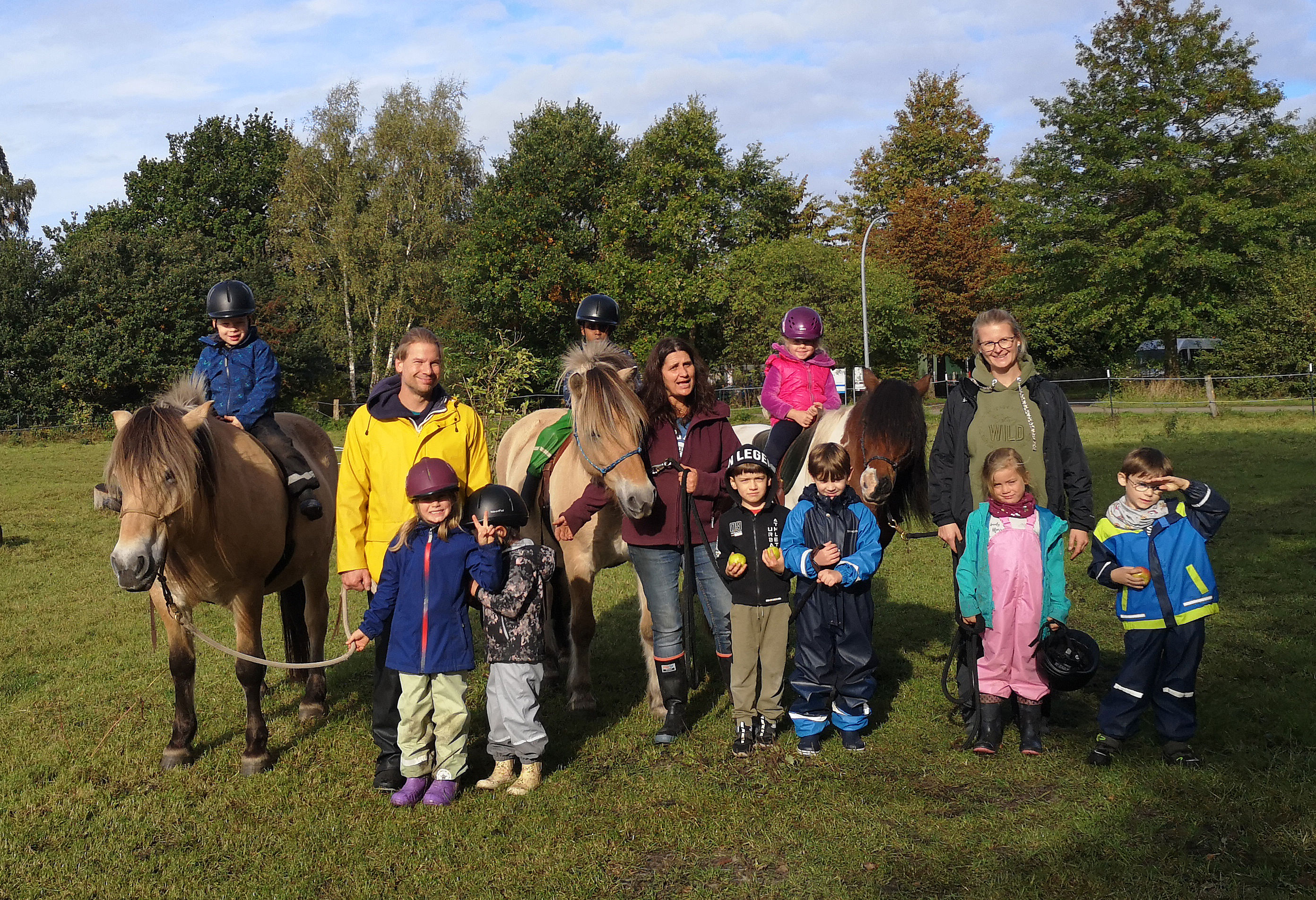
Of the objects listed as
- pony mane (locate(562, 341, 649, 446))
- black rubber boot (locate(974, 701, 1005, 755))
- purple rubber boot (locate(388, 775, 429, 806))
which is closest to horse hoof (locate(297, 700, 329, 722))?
purple rubber boot (locate(388, 775, 429, 806))

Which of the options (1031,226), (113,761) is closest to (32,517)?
(113,761)

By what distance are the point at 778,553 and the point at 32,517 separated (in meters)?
14.4

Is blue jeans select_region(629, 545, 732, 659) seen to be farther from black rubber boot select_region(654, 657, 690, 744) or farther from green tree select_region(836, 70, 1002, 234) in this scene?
green tree select_region(836, 70, 1002, 234)

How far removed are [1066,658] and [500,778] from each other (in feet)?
9.12

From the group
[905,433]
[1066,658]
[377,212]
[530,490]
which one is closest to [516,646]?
[530,490]

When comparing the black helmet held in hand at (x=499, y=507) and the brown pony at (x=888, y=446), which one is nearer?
the black helmet held in hand at (x=499, y=507)

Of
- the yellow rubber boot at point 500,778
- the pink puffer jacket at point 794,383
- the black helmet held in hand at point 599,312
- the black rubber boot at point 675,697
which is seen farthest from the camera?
the pink puffer jacket at point 794,383

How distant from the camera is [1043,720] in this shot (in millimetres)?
5055

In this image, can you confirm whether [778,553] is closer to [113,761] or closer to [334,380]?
[113,761]

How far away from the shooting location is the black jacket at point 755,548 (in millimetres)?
4766

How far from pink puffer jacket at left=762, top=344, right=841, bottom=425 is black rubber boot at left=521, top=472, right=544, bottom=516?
1.60 metres

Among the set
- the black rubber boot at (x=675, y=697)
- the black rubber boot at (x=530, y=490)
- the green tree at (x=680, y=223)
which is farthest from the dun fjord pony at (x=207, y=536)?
the green tree at (x=680, y=223)

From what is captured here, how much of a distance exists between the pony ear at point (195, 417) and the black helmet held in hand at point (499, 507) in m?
1.32

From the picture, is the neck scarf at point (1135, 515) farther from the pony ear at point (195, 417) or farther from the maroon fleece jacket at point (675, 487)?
the pony ear at point (195, 417)
